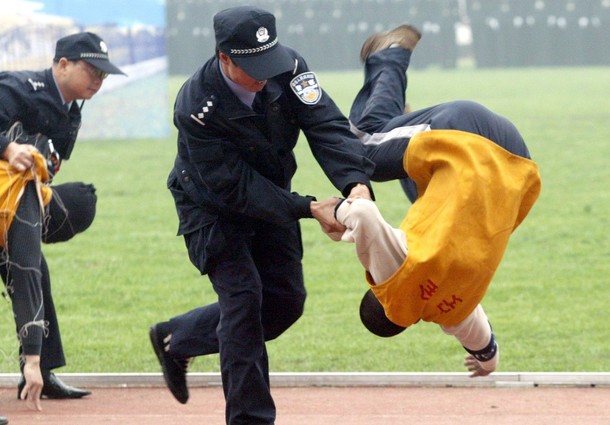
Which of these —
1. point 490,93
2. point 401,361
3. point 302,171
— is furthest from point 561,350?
point 490,93

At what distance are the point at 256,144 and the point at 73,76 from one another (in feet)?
5.54

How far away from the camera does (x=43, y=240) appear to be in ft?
22.4

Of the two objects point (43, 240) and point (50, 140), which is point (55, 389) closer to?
point (43, 240)

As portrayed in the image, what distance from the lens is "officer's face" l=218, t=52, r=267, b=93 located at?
205 inches

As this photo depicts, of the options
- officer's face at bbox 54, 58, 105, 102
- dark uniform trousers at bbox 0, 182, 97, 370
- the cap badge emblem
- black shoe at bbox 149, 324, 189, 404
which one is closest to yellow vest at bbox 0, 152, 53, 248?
dark uniform trousers at bbox 0, 182, 97, 370

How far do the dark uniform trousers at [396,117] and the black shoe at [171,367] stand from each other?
4.68ft

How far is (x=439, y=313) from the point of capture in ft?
16.8

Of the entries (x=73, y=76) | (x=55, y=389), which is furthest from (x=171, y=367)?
(x=73, y=76)

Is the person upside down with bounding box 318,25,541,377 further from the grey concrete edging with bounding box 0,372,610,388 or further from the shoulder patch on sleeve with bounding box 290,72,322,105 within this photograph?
the grey concrete edging with bounding box 0,372,610,388

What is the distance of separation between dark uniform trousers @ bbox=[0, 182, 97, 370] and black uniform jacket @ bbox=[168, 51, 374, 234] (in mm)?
977

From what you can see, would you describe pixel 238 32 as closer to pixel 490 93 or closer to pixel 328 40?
pixel 490 93

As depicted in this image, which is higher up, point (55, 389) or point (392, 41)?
point (392, 41)

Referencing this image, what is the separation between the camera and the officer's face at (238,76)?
17.1ft

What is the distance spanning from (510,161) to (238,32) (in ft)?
4.03
